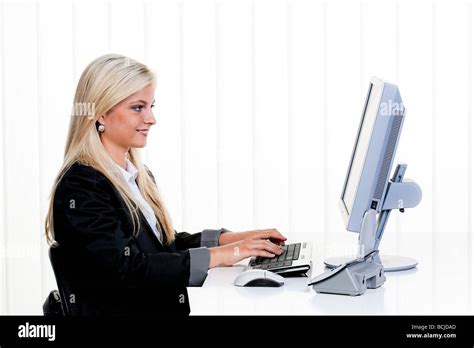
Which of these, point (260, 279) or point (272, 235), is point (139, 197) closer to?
point (272, 235)

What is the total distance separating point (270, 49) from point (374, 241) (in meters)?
1.65

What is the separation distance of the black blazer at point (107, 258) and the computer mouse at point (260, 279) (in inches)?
6.8

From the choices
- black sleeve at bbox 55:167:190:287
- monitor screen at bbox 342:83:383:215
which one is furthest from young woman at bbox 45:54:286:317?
monitor screen at bbox 342:83:383:215

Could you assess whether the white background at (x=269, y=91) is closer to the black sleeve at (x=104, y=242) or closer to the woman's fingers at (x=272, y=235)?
the woman's fingers at (x=272, y=235)

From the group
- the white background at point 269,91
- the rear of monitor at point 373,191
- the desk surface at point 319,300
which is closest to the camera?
the desk surface at point 319,300

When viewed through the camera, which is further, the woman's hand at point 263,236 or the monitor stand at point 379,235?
the woman's hand at point 263,236

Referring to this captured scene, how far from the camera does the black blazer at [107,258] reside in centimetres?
174

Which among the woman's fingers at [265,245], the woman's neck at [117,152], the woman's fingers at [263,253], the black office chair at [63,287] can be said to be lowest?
the black office chair at [63,287]

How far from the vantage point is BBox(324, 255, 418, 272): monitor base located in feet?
6.26

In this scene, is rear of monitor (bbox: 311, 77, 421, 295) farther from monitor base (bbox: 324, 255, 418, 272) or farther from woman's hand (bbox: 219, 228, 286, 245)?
woman's hand (bbox: 219, 228, 286, 245)

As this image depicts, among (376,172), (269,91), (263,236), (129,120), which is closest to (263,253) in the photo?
(263,236)

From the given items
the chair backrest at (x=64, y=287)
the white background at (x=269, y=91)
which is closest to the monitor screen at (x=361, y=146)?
the chair backrest at (x=64, y=287)

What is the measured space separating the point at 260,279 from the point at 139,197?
0.54 meters

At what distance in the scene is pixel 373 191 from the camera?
1675 mm
